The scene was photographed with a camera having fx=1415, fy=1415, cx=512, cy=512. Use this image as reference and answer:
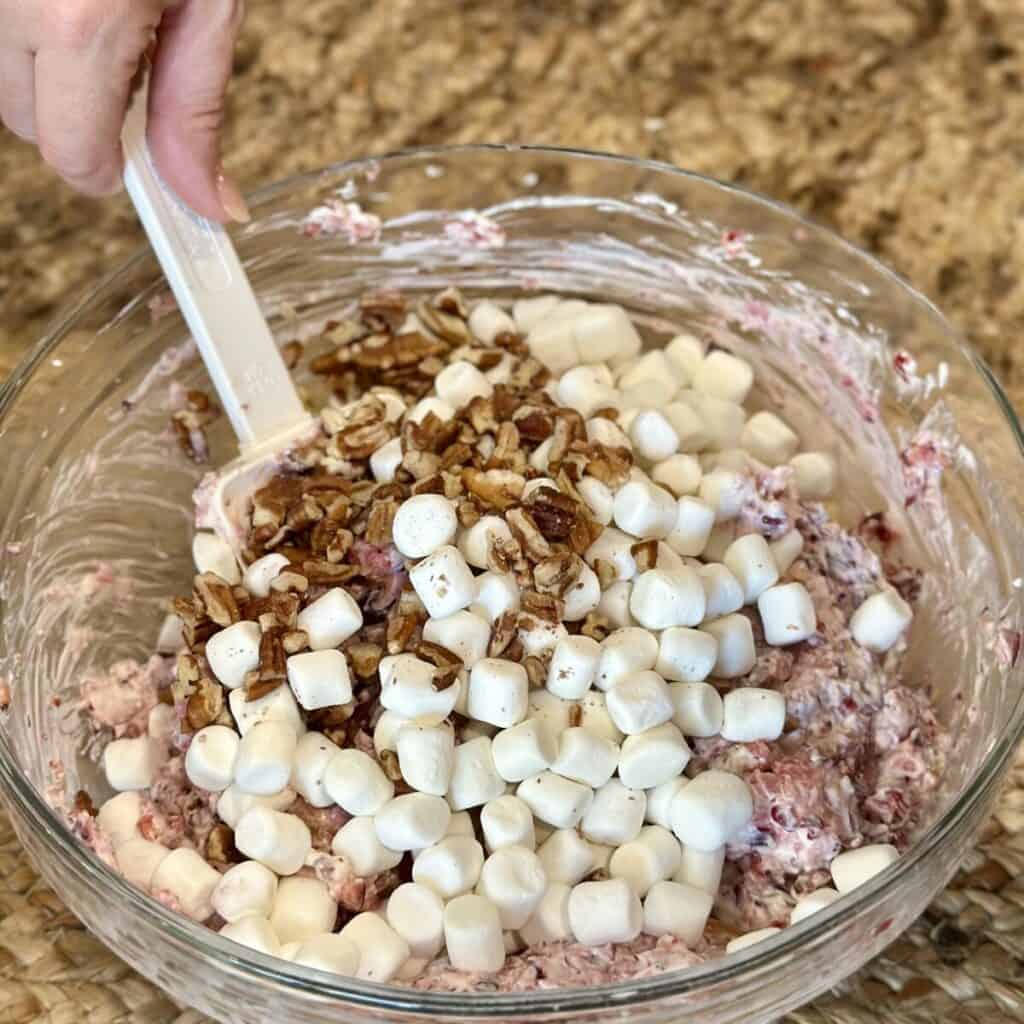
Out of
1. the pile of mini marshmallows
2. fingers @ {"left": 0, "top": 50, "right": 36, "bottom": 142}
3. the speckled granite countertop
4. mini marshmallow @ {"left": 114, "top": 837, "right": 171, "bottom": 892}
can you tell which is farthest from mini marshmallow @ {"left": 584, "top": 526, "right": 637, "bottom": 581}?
the speckled granite countertop

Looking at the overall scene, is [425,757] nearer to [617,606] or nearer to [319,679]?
[319,679]

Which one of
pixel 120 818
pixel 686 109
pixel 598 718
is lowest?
pixel 120 818

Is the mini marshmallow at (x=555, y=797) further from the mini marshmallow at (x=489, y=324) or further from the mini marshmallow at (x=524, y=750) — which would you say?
the mini marshmallow at (x=489, y=324)

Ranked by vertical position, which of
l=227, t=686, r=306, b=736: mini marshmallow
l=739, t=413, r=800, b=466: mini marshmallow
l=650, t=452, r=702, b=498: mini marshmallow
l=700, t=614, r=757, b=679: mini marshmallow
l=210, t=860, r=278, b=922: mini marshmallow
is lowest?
l=210, t=860, r=278, b=922: mini marshmallow

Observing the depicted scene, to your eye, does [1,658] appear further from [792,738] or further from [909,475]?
[909,475]

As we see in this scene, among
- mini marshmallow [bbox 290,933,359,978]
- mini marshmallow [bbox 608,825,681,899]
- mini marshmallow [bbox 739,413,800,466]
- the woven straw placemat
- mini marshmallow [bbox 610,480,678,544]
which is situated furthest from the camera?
the woven straw placemat

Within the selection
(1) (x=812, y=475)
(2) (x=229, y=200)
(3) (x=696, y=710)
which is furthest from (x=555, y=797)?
(2) (x=229, y=200)

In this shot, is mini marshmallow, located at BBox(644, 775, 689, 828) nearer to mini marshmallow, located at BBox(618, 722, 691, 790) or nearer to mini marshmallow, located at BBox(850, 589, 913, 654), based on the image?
mini marshmallow, located at BBox(618, 722, 691, 790)
